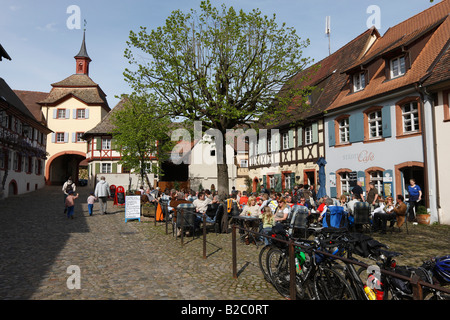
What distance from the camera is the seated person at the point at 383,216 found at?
35.1 feet

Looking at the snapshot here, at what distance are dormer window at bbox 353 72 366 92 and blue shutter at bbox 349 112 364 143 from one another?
169 cm

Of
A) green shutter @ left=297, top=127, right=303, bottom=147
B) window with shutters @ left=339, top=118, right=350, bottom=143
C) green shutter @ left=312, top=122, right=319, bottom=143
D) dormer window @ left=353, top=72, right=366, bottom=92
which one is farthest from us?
green shutter @ left=297, top=127, right=303, bottom=147

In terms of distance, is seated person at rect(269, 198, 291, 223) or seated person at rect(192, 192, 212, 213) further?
seated person at rect(192, 192, 212, 213)

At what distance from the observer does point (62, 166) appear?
46375 millimetres

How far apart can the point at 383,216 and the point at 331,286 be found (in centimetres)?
752

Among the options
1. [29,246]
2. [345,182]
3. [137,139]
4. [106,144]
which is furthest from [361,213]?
[106,144]

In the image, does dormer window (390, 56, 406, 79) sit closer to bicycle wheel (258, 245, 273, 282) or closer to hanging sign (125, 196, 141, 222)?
hanging sign (125, 196, 141, 222)

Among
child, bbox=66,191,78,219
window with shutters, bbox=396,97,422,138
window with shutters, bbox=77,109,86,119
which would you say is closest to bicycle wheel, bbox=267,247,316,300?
child, bbox=66,191,78,219

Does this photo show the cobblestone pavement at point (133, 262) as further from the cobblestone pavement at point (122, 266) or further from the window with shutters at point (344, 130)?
the window with shutters at point (344, 130)

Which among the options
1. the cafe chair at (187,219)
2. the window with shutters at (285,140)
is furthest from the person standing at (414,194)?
the window with shutters at (285,140)

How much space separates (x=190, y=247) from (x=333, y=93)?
14892mm

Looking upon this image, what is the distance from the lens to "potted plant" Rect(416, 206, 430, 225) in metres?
13.0
